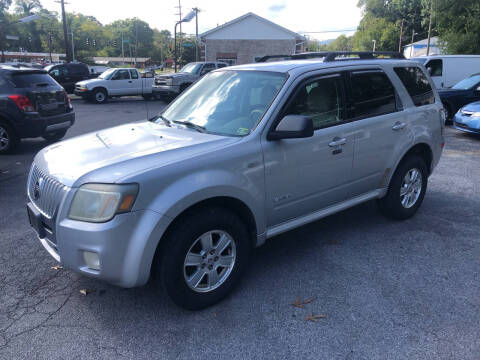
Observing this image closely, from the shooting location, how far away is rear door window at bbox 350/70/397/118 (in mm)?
4086

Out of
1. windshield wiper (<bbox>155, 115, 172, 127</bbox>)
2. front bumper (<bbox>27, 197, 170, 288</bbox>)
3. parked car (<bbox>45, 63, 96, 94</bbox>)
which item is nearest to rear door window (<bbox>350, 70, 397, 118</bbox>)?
windshield wiper (<bbox>155, 115, 172, 127</bbox>)

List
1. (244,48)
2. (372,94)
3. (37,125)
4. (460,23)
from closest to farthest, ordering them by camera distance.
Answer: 1. (372,94)
2. (37,125)
3. (460,23)
4. (244,48)

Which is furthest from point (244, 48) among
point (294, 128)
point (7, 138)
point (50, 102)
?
point (294, 128)

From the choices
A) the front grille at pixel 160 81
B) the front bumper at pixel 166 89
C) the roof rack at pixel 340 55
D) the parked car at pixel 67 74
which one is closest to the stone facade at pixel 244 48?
the parked car at pixel 67 74

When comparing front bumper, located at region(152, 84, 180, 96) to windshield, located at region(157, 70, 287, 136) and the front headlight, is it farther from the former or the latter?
the front headlight

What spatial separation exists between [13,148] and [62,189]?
260 inches

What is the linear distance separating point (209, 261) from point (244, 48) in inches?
1404

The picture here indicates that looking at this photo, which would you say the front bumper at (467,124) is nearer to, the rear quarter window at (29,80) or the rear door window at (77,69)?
the rear quarter window at (29,80)

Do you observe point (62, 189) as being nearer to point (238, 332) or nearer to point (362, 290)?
point (238, 332)

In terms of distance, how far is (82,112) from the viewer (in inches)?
648

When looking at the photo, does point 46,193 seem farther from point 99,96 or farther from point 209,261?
point 99,96

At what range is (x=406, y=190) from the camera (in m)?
4.78

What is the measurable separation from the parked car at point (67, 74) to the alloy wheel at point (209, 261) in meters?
22.2

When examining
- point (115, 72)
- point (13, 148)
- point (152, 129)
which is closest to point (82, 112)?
point (115, 72)
